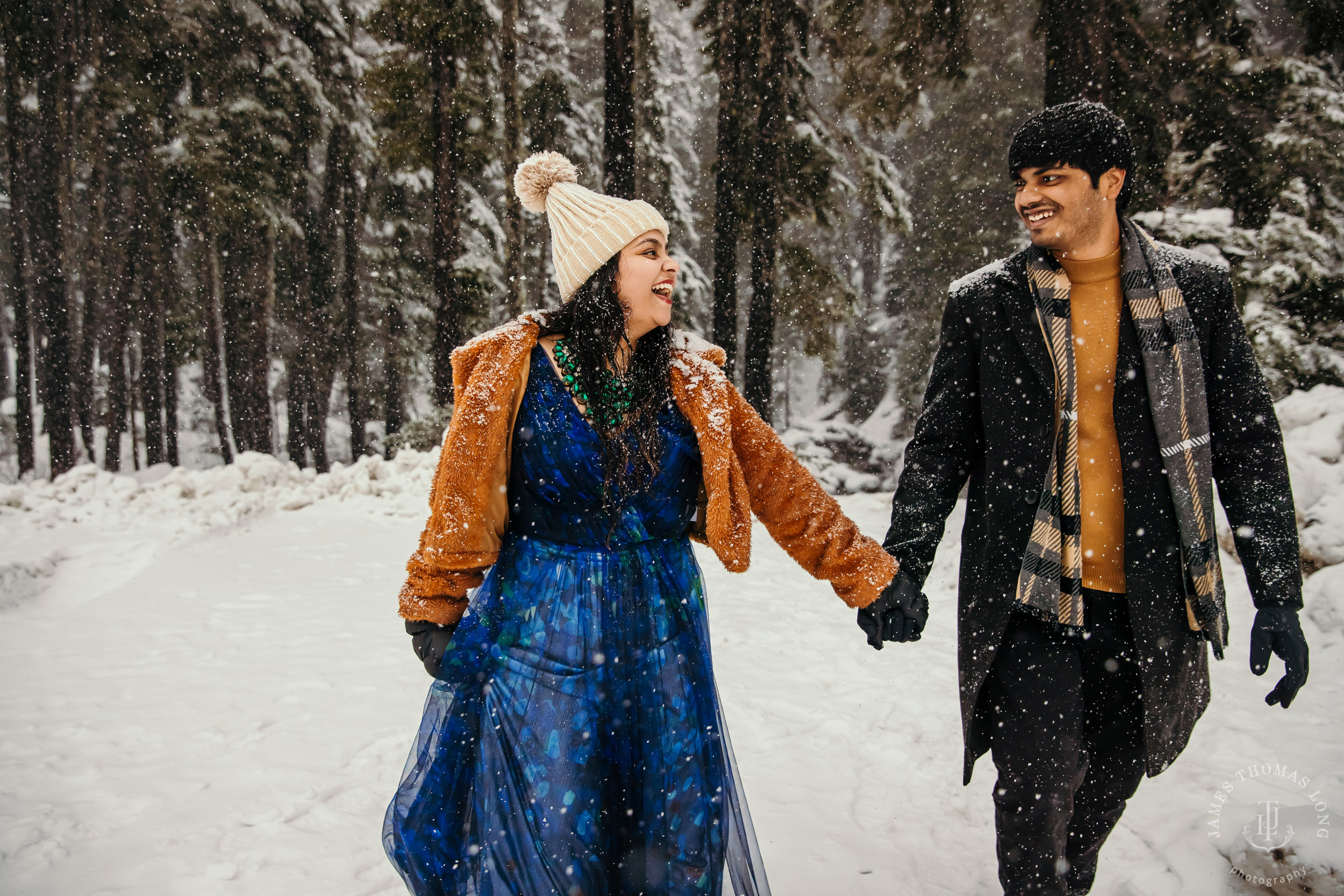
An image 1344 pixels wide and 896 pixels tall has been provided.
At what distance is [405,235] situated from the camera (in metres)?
18.8

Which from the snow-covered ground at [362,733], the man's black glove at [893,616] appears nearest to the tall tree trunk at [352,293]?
the snow-covered ground at [362,733]

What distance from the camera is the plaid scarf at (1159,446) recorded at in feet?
6.95

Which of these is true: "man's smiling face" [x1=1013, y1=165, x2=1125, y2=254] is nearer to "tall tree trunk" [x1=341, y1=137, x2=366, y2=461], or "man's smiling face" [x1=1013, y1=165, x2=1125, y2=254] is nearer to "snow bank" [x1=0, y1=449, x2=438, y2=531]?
"snow bank" [x1=0, y1=449, x2=438, y2=531]

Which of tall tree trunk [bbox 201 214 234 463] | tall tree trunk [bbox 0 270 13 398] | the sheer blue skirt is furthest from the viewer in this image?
tall tree trunk [bbox 0 270 13 398]

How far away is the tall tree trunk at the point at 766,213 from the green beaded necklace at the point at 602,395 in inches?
352

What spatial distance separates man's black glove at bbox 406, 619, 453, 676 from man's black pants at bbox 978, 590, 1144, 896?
5.49ft

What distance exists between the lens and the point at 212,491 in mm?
10773

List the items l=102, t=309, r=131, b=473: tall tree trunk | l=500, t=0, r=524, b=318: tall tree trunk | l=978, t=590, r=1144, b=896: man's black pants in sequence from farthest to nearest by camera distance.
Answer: l=102, t=309, r=131, b=473: tall tree trunk < l=500, t=0, r=524, b=318: tall tree trunk < l=978, t=590, r=1144, b=896: man's black pants

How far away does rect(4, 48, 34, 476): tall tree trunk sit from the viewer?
14.9m

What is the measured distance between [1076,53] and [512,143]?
8.94m

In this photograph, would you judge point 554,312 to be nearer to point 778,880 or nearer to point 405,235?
point 778,880

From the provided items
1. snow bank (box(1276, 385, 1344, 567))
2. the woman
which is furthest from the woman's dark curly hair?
snow bank (box(1276, 385, 1344, 567))

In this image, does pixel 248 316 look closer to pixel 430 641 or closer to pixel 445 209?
pixel 445 209

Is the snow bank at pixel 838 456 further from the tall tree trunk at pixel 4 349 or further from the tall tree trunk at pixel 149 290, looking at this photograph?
the tall tree trunk at pixel 4 349
